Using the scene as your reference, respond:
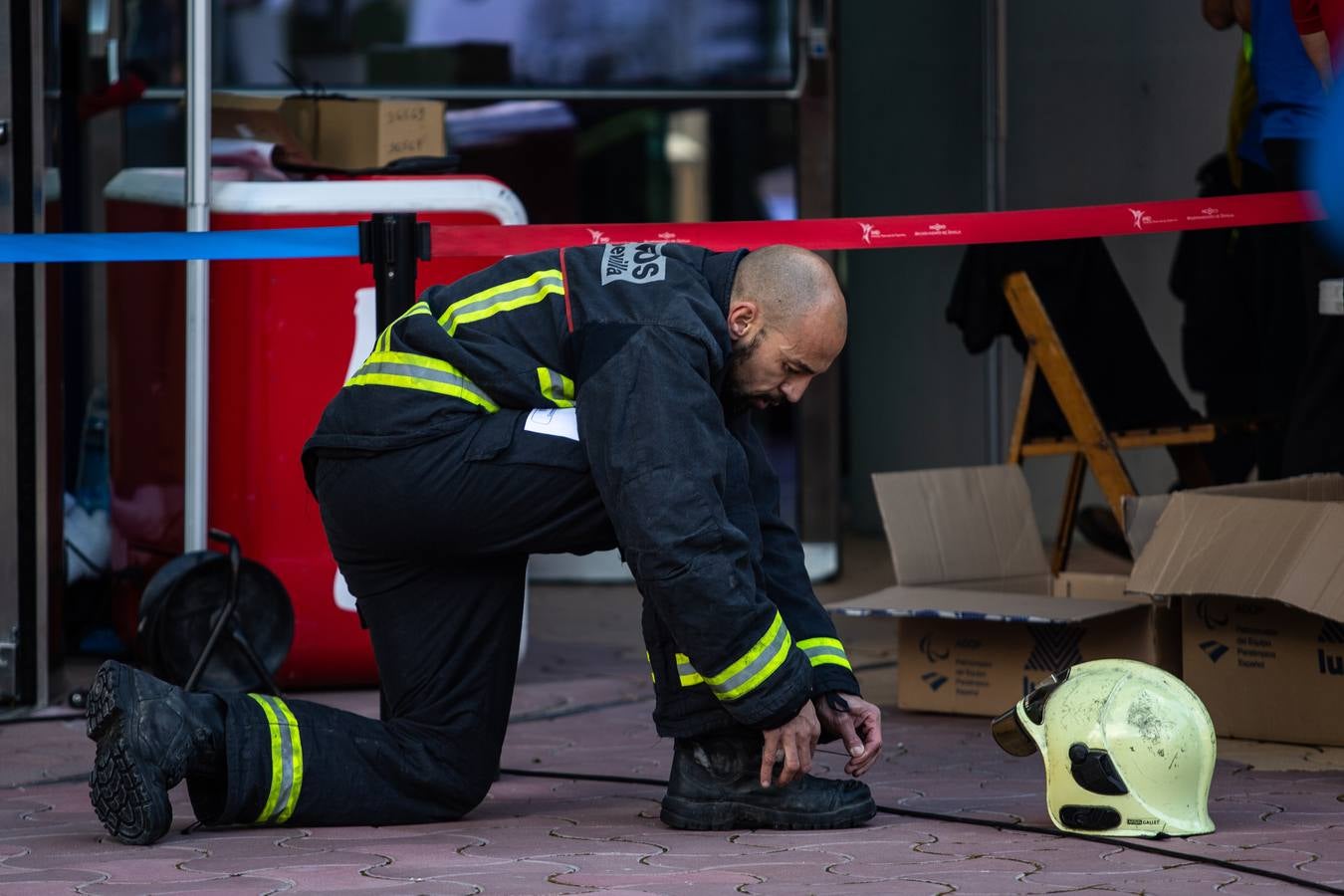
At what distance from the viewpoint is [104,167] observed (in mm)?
6848

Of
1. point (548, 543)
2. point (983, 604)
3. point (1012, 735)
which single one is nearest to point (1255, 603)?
point (983, 604)

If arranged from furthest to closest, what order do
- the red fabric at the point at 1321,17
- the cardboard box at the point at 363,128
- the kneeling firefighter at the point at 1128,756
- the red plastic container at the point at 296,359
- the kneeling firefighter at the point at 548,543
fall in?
the cardboard box at the point at 363,128
the red plastic container at the point at 296,359
the red fabric at the point at 1321,17
the kneeling firefighter at the point at 1128,756
the kneeling firefighter at the point at 548,543

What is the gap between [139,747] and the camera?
2.92 m

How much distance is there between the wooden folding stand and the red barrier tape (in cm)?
128

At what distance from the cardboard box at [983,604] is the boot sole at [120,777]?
1.61 meters

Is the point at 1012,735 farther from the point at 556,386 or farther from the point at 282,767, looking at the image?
the point at 282,767

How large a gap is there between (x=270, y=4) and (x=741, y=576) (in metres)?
4.52

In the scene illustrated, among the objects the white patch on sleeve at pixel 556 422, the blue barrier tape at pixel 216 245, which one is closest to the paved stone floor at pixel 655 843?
the white patch on sleeve at pixel 556 422

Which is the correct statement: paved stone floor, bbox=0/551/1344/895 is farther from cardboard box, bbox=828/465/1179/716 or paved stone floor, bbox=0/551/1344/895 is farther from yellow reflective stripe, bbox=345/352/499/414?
yellow reflective stripe, bbox=345/352/499/414

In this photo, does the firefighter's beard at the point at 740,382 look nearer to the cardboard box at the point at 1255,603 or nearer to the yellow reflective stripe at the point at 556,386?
the yellow reflective stripe at the point at 556,386

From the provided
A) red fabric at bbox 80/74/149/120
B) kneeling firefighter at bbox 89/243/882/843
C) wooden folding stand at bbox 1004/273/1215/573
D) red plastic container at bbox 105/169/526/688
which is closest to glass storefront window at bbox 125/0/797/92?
red fabric at bbox 80/74/149/120

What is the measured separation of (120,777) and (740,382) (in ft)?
3.46

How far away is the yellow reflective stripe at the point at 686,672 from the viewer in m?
3.04

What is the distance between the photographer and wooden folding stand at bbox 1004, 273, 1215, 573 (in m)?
5.46
